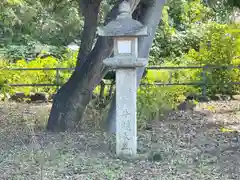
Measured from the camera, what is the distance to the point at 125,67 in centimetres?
525

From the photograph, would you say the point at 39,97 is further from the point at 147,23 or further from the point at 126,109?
the point at 126,109

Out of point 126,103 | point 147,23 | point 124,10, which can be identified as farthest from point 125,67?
point 147,23

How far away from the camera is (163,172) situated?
Result: 15.6 feet

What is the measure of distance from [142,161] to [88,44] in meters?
2.46

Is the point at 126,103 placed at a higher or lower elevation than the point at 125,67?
lower

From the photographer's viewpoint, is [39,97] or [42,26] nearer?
[39,97]

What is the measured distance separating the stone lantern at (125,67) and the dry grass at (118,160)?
0.28 m

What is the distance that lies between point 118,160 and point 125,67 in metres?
1.11

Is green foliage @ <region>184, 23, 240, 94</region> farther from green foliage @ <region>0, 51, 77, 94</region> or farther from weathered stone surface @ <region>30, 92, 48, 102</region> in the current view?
weathered stone surface @ <region>30, 92, 48, 102</region>

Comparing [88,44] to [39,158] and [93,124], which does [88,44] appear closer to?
[93,124]

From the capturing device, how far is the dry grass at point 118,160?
15.4 ft

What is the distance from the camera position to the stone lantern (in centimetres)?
518

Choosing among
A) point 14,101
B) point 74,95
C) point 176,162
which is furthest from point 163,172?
point 14,101

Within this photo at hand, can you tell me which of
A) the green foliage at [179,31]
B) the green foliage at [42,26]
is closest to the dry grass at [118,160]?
the green foliage at [179,31]
